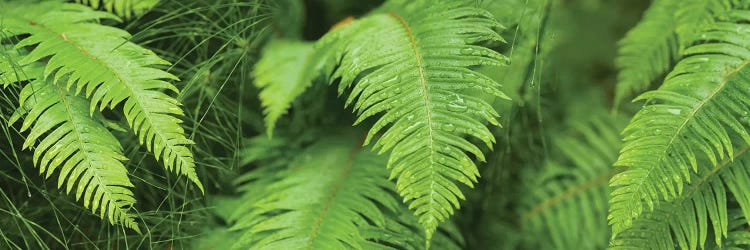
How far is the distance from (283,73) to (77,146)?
1.82 feet

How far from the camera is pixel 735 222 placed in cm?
133

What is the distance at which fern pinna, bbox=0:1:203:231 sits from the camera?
45.5 inches

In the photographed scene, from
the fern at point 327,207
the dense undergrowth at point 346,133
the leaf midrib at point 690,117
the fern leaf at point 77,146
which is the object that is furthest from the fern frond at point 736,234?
the fern leaf at point 77,146

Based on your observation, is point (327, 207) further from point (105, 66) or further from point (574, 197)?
point (574, 197)

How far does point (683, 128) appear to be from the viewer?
1188 mm

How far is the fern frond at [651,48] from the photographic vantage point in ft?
5.54

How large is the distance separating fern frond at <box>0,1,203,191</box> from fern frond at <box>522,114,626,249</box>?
1120 mm

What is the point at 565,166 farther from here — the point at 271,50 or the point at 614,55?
the point at 614,55

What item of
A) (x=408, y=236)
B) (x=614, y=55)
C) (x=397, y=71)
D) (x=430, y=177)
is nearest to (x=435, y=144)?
(x=430, y=177)

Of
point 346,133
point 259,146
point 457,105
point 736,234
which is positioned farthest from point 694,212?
point 259,146

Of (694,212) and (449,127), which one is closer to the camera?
(449,127)

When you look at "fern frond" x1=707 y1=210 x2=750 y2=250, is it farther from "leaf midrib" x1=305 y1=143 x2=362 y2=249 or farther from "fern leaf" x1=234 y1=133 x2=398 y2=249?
"leaf midrib" x1=305 y1=143 x2=362 y2=249

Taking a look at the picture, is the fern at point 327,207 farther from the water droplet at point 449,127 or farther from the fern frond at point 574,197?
the fern frond at point 574,197

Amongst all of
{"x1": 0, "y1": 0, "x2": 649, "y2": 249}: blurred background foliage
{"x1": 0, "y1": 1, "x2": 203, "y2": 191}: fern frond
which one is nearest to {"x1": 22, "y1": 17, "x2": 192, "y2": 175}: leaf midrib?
{"x1": 0, "y1": 1, "x2": 203, "y2": 191}: fern frond
